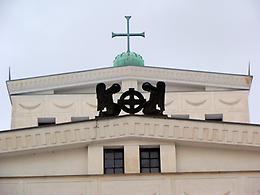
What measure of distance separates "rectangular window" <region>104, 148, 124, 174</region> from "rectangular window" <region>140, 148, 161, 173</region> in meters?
0.65

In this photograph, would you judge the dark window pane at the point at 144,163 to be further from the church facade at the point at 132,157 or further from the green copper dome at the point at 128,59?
the green copper dome at the point at 128,59

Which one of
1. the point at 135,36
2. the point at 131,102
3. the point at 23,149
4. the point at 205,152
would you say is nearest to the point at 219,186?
the point at 205,152

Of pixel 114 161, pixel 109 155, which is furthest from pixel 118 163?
pixel 109 155

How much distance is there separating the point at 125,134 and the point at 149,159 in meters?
1.18

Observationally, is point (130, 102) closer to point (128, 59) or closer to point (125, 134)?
point (125, 134)

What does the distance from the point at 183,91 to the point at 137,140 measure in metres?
9.95

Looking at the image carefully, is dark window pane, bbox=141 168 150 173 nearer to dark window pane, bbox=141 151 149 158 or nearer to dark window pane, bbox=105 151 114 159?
dark window pane, bbox=141 151 149 158

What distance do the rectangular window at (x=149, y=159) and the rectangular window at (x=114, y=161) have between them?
65 centimetres

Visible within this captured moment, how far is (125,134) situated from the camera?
26203mm

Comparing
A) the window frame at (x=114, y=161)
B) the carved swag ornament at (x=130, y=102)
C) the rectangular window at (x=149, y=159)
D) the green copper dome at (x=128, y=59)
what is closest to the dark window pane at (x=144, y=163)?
the rectangular window at (x=149, y=159)

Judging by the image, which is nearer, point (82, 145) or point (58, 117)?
point (82, 145)

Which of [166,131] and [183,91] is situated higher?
[183,91]

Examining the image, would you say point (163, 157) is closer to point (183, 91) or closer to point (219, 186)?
point (219, 186)

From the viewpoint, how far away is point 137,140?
86.5 feet
